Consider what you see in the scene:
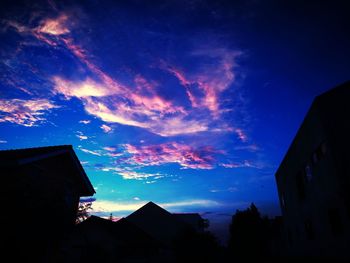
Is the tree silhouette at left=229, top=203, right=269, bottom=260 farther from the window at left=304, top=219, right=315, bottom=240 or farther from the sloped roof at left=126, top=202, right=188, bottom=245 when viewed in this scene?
the window at left=304, top=219, right=315, bottom=240

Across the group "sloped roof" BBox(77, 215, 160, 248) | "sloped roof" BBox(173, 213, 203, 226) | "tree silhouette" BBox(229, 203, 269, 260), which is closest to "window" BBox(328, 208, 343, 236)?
"sloped roof" BBox(77, 215, 160, 248)

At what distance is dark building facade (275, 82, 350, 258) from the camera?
39.5ft

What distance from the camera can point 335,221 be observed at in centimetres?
1327

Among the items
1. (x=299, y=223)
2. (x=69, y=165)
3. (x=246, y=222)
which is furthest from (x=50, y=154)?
(x=246, y=222)

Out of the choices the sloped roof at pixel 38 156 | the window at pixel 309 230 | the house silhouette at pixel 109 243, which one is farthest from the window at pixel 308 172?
the sloped roof at pixel 38 156

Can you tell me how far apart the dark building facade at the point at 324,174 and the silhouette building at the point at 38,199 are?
15963mm

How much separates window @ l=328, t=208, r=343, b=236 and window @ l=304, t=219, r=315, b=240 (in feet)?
13.8

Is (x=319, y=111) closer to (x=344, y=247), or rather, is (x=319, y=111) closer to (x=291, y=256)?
(x=344, y=247)

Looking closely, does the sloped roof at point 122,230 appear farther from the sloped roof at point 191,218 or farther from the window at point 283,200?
the sloped roof at point 191,218

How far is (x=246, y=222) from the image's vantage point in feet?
145

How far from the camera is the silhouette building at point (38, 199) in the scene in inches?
442

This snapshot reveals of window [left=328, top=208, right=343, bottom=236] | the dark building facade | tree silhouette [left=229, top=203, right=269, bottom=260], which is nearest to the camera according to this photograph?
the dark building facade

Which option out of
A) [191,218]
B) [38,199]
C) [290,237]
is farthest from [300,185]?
[191,218]

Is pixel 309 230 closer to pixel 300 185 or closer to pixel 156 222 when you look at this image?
pixel 300 185
